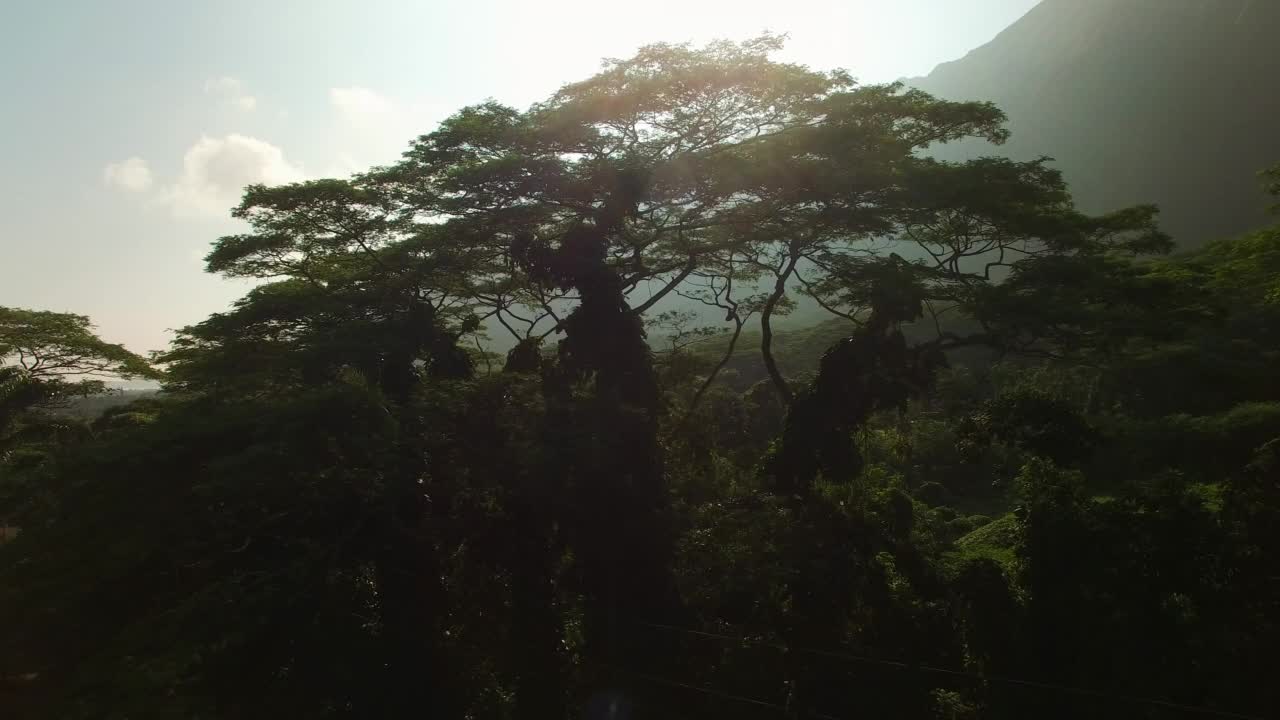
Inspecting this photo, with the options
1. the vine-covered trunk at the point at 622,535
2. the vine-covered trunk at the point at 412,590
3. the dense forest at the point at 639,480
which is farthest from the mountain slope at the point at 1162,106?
the vine-covered trunk at the point at 412,590

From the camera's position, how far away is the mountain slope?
63.1 m

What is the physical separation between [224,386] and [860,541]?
11.0 metres

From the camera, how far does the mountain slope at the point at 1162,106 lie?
207 feet

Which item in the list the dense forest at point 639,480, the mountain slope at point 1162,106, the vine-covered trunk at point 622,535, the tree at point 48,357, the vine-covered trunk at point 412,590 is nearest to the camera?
the dense forest at point 639,480

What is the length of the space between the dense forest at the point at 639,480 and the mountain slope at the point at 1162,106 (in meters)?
63.5

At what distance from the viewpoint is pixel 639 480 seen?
36.9 feet

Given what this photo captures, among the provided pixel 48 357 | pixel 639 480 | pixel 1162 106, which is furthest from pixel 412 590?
pixel 1162 106

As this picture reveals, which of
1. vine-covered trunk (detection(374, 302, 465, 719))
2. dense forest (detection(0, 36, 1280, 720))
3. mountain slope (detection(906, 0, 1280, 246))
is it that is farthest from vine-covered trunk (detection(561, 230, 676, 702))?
mountain slope (detection(906, 0, 1280, 246))

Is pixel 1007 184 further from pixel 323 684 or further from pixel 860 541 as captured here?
pixel 323 684

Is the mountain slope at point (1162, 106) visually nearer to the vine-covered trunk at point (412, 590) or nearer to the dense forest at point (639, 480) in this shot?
the dense forest at point (639, 480)

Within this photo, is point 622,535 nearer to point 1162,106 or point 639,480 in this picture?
point 639,480

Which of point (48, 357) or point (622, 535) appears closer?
point (622, 535)

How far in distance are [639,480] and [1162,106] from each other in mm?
88944

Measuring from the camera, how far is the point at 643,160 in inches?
457
